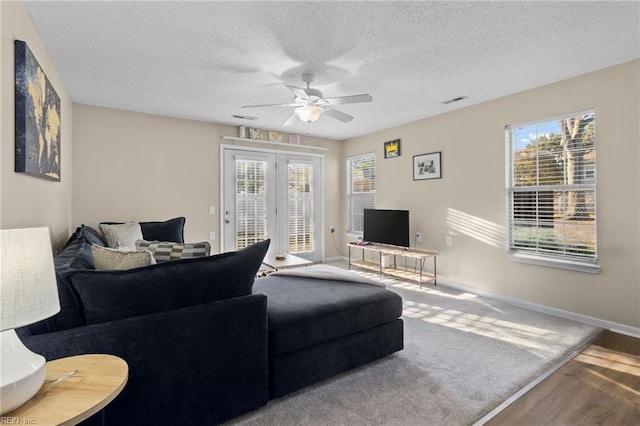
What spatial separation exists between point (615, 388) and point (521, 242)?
76.3 inches

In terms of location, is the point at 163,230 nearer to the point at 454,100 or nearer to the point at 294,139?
the point at 294,139

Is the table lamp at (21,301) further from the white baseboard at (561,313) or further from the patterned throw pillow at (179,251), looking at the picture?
the white baseboard at (561,313)

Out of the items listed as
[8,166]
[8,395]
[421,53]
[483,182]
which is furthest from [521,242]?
[8,166]

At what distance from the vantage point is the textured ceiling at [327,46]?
217 cm

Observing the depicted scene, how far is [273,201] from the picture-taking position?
5734 mm

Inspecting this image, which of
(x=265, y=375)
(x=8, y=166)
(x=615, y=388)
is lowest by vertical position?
(x=615, y=388)

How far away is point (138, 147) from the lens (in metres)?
4.52

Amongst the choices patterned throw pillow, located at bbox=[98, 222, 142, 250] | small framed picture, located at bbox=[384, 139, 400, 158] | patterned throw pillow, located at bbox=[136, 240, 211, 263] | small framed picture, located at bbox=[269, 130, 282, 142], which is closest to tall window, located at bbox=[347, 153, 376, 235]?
small framed picture, located at bbox=[384, 139, 400, 158]

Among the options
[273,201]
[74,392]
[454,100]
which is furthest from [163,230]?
[454,100]

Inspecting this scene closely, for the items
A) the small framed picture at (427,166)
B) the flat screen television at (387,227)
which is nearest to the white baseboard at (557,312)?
the flat screen television at (387,227)

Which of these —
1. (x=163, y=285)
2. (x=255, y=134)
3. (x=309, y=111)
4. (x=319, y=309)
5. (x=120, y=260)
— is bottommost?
(x=319, y=309)

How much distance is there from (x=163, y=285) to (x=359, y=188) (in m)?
5.03

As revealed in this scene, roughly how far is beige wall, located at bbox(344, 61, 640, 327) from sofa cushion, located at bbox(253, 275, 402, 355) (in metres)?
2.16

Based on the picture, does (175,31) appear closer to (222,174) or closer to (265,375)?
(265,375)
